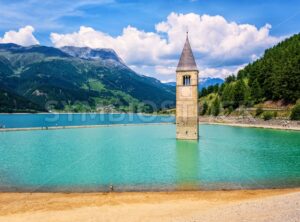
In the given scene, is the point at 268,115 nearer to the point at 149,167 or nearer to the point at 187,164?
the point at 187,164

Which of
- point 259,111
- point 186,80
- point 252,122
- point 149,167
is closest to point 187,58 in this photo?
point 186,80

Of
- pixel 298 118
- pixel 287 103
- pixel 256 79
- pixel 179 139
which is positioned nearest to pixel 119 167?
pixel 179 139

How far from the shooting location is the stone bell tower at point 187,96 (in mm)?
72500

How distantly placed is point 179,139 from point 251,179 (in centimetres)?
3764

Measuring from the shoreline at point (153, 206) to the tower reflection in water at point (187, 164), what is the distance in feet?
11.1

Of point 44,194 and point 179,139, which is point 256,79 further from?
point 44,194

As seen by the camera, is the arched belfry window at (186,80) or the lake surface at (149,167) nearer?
the lake surface at (149,167)

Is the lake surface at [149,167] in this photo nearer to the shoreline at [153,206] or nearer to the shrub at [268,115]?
the shoreline at [153,206]

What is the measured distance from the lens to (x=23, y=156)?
170 feet

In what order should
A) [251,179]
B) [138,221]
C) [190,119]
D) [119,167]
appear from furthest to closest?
[190,119], [119,167], [251,179], [138,221]

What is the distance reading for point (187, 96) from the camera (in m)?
73.3

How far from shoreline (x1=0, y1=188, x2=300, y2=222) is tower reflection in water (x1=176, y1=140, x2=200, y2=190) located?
338cm

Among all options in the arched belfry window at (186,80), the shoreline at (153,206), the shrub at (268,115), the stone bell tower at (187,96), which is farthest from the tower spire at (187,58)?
the shrub at (268,115)

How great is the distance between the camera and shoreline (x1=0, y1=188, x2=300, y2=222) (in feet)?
70.7
